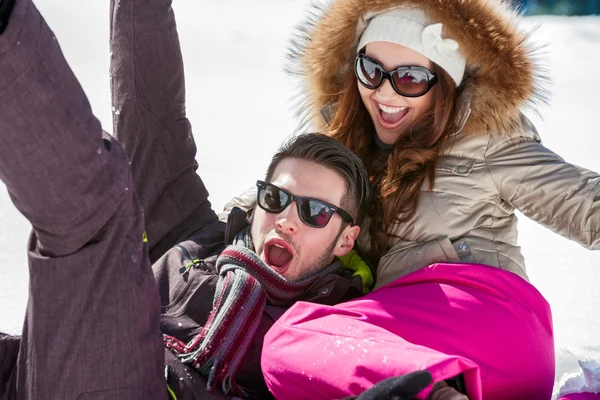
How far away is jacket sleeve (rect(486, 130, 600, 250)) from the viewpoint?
7.23 ft

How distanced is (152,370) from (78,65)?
3799 mm

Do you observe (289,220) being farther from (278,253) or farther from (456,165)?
(456,165)

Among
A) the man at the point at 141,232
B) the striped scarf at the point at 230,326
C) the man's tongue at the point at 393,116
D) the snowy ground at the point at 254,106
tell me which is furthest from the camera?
the snowy ground at the point at 254,106

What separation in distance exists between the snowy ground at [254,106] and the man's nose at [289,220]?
3.59 ft

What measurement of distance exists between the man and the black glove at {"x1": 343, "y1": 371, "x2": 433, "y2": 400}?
0.57m

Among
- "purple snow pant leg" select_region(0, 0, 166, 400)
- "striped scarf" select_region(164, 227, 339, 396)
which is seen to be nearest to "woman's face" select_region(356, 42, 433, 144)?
"striped scarf" select_region(164, 227, 339, 396)

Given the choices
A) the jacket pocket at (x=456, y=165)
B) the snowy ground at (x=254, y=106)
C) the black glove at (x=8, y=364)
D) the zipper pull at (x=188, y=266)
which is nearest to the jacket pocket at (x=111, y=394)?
the black glove at (x=8, y=364)

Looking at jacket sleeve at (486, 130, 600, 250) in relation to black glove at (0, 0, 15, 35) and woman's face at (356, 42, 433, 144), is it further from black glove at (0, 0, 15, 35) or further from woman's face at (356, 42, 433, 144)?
black glove at (0, 0, 15, 35)

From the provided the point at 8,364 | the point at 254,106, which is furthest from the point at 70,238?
the point at 254,106

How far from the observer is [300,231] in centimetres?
221

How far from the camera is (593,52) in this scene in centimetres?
599

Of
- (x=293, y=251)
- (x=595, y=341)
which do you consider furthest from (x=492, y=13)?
(x=595, y=341)

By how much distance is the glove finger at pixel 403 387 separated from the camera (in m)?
1.43

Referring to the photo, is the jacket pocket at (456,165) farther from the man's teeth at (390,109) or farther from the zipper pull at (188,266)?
the zipper pull at (188,266)
